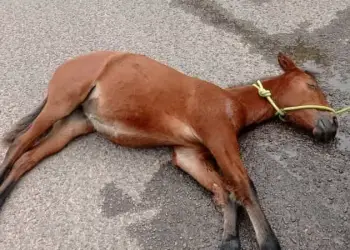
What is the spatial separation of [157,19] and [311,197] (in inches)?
107

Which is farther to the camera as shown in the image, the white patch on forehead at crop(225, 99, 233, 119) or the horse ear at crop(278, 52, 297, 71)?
the horse ear at crop(278, 52, 297, 71)

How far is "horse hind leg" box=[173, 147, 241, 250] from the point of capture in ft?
10.9

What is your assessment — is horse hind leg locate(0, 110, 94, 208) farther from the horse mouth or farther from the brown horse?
the horse mouth

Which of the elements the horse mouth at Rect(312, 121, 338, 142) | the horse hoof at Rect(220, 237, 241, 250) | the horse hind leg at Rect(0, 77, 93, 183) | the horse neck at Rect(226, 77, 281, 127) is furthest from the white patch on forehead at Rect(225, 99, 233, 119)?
the horse hind leg at Rect(0, 77, 93, 183)

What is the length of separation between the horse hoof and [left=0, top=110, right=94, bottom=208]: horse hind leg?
4.81 feet

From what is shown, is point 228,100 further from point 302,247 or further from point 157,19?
point 157,19

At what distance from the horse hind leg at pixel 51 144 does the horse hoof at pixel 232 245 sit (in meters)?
1.47

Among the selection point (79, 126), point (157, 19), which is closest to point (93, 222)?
point (79, 126)

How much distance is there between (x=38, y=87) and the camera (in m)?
4.73

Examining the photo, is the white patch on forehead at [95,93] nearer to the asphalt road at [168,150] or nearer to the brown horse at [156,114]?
the brown horse at [156,114]

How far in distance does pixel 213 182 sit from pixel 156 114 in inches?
24.5

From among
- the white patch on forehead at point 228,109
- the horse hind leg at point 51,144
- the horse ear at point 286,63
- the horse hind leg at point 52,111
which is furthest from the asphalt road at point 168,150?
the horse ear at point 286,63

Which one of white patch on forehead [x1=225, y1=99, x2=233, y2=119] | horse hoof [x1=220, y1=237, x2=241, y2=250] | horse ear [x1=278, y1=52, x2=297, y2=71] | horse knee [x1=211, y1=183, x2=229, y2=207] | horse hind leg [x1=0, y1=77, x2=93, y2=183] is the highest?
horse ear [x1=278, y1=52, x2=297, y2=71]

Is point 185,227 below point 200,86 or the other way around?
below
